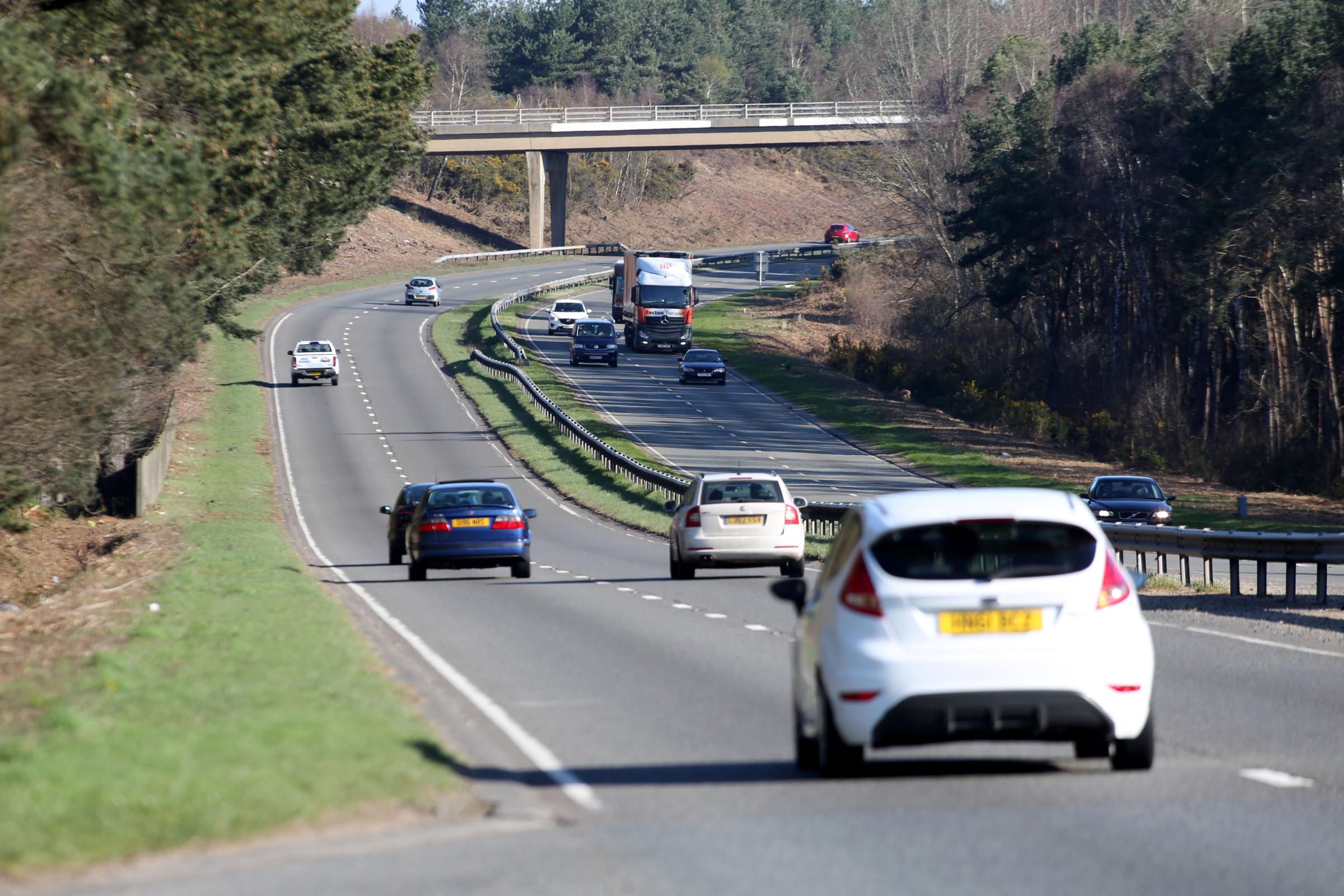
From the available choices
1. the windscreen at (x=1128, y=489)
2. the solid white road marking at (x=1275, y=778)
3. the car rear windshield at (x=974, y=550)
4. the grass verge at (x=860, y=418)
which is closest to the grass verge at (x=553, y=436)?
the windscreen at (x=1128, y=489)

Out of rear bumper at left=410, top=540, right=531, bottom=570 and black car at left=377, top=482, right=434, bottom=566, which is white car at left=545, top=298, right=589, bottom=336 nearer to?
black car at left=377, top=482, right=434, bottom=566

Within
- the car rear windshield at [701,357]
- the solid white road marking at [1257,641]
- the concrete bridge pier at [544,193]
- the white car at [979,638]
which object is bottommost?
the solid white road marking at [1257,641]

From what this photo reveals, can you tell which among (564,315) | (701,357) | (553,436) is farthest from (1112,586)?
(564,315)

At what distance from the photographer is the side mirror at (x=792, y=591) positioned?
985 centimetres

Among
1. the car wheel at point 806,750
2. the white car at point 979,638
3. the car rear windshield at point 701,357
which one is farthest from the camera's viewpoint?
the car rear windshield at point 701,357

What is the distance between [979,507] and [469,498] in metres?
16.8

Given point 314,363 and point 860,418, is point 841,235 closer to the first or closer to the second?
point 314,363

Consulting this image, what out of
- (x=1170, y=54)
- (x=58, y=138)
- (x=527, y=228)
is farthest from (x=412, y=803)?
(x=527, y=228)

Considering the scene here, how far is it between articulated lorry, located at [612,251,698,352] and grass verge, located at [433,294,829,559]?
5660 mm

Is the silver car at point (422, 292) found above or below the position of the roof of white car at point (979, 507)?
above

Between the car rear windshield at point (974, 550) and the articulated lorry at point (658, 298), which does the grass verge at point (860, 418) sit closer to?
the articulated lorry at point (658, 298)

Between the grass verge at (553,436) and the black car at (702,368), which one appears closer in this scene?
the grass verge at (553,436)

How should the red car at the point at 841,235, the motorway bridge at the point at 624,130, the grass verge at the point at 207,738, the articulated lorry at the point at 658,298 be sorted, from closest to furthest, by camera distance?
the grass verge at the point at 207,738, the articulated lorry at the point at 658,298, the motorway bridge at the point at 624,130, the red car at the point at 841,235

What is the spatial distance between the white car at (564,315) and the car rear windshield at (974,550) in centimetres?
7694
